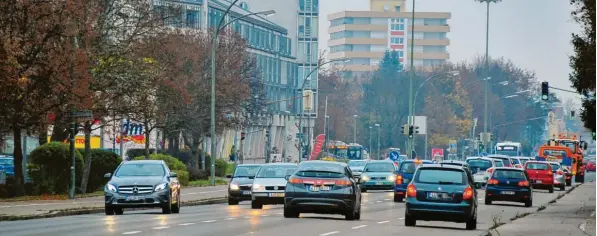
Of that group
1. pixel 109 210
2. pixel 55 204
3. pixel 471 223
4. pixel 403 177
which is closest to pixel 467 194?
pixel 471 223

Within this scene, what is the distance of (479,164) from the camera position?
73.9 meters

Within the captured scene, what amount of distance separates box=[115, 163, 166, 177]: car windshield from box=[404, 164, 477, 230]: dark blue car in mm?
8520

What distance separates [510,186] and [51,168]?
59.0ft

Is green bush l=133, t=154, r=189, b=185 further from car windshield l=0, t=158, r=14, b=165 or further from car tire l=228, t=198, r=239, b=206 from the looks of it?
car tire l=228, t=198, r=239, b=206

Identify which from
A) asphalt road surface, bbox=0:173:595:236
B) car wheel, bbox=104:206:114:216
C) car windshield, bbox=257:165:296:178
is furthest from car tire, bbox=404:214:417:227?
car windshield, bbox=257:165:296:178

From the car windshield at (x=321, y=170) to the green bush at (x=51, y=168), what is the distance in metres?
21.6

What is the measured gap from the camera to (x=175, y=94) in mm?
64875

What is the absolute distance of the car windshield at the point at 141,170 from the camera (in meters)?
39.5

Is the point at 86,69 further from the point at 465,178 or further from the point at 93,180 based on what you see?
the point at 465,178

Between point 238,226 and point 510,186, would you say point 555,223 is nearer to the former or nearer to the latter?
point 238,226

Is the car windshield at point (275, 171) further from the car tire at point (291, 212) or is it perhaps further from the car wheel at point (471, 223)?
the car wheel at point (471, 223)

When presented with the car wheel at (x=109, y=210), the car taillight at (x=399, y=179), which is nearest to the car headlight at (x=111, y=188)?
the car wheel at (x=109, y=210)

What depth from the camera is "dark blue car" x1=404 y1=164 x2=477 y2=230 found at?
3362 cm

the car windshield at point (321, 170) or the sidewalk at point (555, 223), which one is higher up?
the car windshield at point (321, 170)
